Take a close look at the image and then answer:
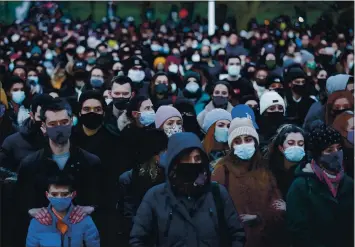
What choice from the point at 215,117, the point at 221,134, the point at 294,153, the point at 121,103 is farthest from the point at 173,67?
the point at 294,153

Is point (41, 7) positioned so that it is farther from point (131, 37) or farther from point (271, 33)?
point (271, 33)

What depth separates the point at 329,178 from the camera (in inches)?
193

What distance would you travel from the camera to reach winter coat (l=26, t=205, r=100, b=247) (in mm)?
4656

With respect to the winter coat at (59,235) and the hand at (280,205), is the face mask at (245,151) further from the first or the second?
the winter coat at (59,235)

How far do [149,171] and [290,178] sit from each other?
44.8 inches

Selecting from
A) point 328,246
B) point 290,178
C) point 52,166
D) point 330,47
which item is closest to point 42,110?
point 52,166

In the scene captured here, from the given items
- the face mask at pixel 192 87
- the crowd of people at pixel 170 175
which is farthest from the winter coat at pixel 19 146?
the face mask at pixel 192 87

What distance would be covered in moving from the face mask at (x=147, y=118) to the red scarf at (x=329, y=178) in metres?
1.80

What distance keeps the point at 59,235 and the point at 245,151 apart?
1446mm

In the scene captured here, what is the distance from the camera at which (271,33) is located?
21109 mm

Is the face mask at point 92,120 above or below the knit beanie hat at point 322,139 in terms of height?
above

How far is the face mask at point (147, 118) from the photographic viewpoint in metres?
6.28

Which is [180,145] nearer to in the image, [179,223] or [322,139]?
[179,223]

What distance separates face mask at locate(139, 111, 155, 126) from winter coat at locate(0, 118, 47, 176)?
0.97 meters
